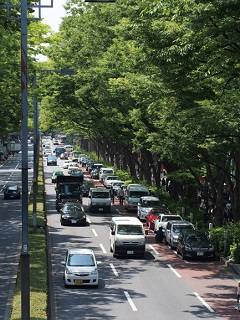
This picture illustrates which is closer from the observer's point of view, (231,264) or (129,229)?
(231,264)

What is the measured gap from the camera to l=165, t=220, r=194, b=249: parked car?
1610 inches

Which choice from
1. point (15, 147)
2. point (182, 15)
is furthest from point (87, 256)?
point (15, 147)

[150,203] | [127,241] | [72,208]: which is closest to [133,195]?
[150,203]

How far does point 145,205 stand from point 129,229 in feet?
53.9

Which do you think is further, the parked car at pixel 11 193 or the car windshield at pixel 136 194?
the parked car at pixel 11 193

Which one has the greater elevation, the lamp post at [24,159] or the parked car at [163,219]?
the lamp post at [24,159]

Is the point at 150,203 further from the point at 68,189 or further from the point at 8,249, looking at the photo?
the point at 8,249

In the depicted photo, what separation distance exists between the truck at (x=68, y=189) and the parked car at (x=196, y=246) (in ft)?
74.8

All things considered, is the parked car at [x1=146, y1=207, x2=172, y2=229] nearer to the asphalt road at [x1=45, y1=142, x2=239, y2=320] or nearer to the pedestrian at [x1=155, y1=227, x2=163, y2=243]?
the pedestrian at [x1=155, y1=227, x2=163, y2=243]

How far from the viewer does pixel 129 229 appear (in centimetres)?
3884

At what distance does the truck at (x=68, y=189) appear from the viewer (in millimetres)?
59694

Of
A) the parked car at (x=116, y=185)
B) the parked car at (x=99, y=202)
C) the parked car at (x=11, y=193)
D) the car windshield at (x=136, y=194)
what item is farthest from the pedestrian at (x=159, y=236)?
the parked car at (x=116, y=185)

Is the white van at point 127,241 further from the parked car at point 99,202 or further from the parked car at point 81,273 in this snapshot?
the parked car at point 99,202

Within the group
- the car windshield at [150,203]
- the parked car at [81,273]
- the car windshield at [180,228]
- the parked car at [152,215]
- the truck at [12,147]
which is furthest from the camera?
the truck at [12,147]
